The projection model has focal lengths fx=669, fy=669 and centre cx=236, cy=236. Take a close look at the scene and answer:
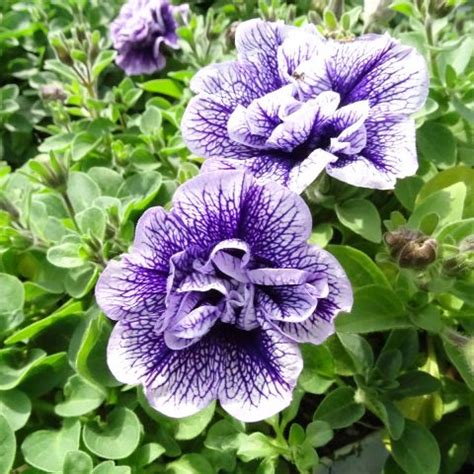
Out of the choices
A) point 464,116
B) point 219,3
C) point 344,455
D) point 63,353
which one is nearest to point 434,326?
point 344,455

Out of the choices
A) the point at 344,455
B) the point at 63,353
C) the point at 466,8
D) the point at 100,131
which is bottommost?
the point at 344,455

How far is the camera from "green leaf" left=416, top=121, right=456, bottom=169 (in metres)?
1.03

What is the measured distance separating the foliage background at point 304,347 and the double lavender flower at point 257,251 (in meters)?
0.14

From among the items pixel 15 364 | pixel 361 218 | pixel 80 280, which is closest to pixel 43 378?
pixel 15 364

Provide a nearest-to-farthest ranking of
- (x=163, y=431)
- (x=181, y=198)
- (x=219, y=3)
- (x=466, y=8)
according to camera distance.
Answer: (x=181, y=198) < (x=163, y=431) < (x=466, y=8) < (x=219, y=3)

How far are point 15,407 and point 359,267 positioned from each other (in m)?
0.51

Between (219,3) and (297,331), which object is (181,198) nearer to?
(297,331)

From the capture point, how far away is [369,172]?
76 centimetres

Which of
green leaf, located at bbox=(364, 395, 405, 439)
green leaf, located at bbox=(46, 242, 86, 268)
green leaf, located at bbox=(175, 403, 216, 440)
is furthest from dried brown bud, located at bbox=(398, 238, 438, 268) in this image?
green leaf, located at bbox=(46, 242, 86, 268)

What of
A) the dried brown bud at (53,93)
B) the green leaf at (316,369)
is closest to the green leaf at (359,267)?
the green leaf at (316,369)

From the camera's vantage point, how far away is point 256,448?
85 cm

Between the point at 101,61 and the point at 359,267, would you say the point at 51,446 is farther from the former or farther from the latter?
the point at 101,61

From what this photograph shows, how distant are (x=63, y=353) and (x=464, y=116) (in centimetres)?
69

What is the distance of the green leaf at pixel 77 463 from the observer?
0.84 m
